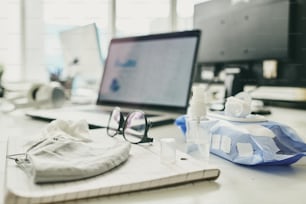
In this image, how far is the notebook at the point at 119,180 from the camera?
0.45m

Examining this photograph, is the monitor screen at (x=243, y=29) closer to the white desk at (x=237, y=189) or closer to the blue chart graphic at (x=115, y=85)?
the blue chart graphic at (x=115, y=85)

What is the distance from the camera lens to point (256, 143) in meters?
0.65

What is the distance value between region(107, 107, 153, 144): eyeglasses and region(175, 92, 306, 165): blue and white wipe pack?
15cm

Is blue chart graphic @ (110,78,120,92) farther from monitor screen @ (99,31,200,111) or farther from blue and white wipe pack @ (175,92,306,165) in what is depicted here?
blue and white wipe pack @ (175,92,306,165)

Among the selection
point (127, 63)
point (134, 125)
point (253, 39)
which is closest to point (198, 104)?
point (134, 125)

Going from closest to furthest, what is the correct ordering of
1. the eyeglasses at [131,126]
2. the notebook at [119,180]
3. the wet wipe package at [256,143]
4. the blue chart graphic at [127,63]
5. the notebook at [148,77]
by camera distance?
the notebook at [119,180] → the wet wipe package at [256,143] → the eyeglasses at [131,126] → the notebook at [148,77] → the blue chart graphic at [127,63]

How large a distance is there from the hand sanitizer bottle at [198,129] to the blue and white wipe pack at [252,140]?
0.07 ft

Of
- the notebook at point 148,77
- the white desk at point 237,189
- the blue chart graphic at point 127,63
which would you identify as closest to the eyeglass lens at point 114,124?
the notebook at point 148,77

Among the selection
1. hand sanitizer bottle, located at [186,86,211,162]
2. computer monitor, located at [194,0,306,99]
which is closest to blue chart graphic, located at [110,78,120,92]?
computer monitor, located at [194,0,306,99]

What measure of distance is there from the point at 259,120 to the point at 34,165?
46 cm

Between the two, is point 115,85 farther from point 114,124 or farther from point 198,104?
point 198,104

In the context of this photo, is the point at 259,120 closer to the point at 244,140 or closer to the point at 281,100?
the point at 244,140

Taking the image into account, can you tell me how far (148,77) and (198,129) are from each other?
0.59 m

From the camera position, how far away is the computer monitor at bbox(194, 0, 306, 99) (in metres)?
1.44
